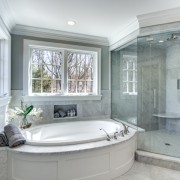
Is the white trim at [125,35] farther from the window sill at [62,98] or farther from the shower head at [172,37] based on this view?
the window sill at [62,98]

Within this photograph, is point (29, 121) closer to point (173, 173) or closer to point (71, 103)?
point (71, 103)

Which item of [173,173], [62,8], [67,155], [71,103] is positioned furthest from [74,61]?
[173,173]

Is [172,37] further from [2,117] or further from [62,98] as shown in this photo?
[2,117]

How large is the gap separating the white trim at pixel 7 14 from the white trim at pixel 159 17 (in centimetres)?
210

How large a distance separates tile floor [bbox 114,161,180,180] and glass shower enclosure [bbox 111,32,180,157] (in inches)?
20.0

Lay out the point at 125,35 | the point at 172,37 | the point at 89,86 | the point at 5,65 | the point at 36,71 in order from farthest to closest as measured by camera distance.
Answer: the point at 89,86 → the point at 36,71 → the point at 125,35 → the point at 172,37 → the point at 5,65

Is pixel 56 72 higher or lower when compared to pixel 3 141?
higher

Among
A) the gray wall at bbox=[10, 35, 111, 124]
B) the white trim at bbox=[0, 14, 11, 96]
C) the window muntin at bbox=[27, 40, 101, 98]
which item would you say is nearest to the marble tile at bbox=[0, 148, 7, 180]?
the white trim at bbox=[0, 14, 11, 96]

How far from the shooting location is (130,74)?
3.58 metres

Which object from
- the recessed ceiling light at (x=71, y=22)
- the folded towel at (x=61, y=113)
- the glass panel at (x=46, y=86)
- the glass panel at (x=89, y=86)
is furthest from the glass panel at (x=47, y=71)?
the recessed ceiling light at (x=71, y=22)

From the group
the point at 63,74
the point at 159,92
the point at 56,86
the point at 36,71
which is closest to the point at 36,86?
the point at 36,71

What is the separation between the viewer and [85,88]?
3.79 meters

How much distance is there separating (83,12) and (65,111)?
2.07 metres

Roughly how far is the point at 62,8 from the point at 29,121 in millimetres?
2243
